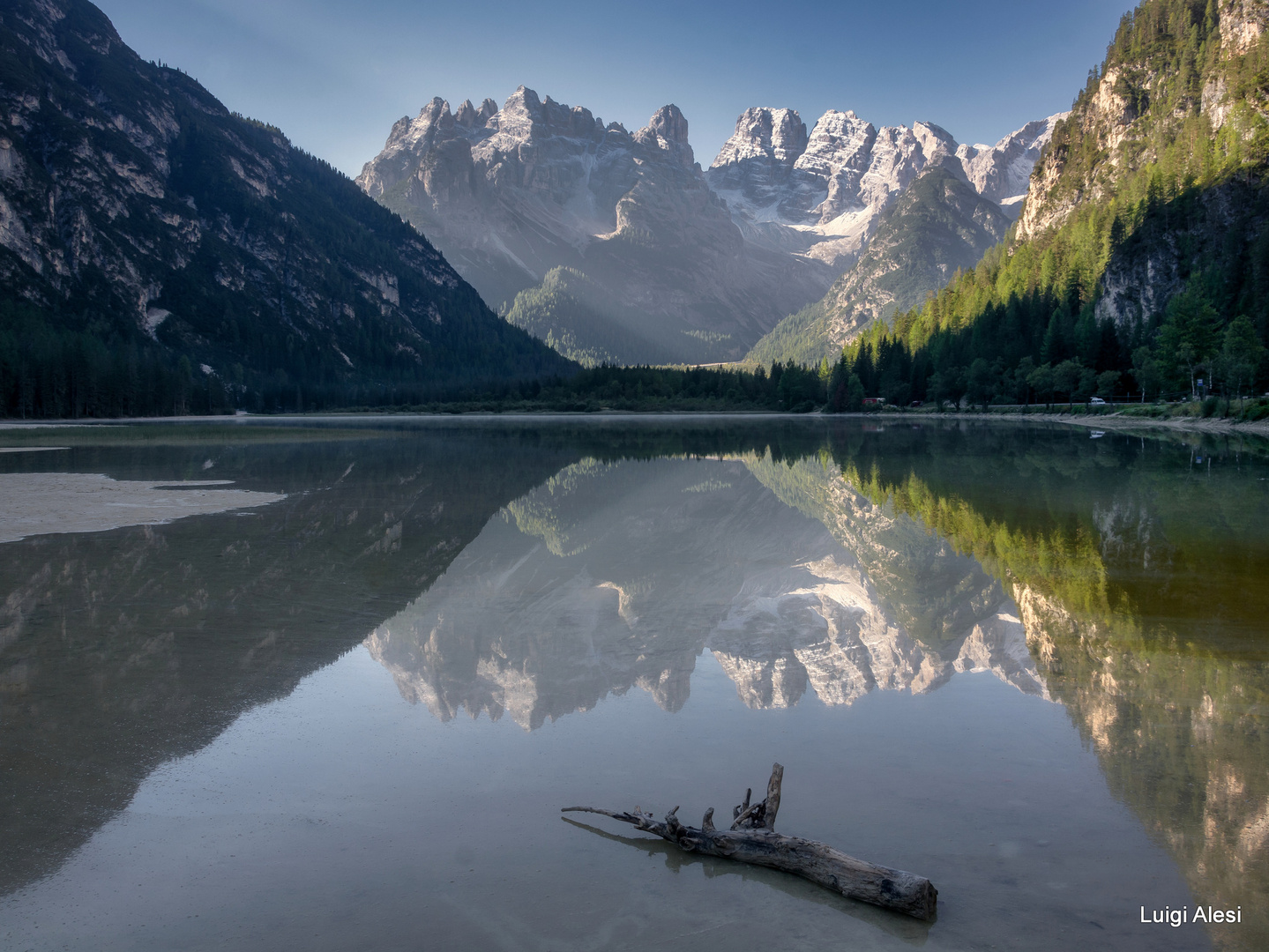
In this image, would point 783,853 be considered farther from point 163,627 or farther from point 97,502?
point 97,502

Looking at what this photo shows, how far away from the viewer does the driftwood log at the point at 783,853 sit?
505 centimetres

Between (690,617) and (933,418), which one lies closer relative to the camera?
(690,617)

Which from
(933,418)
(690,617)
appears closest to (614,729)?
(690,617)

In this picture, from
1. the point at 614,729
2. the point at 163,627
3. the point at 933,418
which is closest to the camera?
the point at 614,729

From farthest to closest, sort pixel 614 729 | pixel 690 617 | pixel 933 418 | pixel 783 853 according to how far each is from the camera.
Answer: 1. pixel 933 418
2. pixel 690 617
3. pixel 614 729
4. pixel 783 853

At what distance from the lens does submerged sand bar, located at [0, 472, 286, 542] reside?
19.5 meters

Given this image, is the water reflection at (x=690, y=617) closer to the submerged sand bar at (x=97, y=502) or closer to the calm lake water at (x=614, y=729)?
the calm lake water at (x=614, y=729)

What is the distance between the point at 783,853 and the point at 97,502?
958 inches

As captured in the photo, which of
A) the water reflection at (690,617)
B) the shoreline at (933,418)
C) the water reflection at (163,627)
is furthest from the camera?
the shoreline at (933,418)

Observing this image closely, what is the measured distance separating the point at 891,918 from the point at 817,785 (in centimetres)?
178

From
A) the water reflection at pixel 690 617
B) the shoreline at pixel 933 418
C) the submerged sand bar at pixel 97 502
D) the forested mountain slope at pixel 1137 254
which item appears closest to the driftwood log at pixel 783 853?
the water reflection at pixel 690 617

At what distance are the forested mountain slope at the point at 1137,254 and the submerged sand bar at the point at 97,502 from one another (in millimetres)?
72849

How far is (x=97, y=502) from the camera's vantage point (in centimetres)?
2325

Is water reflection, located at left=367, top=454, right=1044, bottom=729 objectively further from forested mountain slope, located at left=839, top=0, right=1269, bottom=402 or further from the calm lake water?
forested mountain slope, located at left=839, top=0, right=1269, bottom=402
